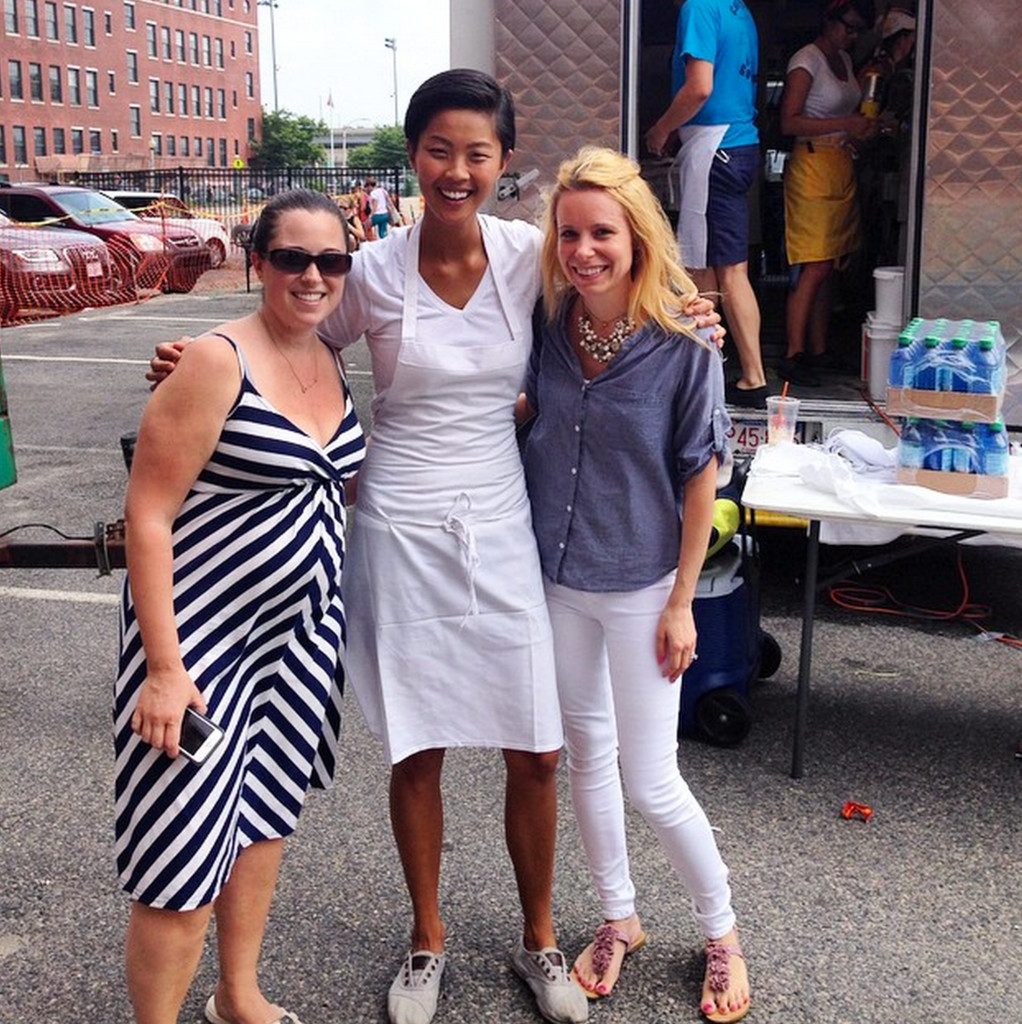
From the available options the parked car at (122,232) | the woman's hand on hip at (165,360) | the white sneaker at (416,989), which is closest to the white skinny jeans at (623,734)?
the white sneaker at (416,989)

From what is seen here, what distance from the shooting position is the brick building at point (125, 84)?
64938mm

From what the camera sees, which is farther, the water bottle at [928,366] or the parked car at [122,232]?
the parked car at [122,232]

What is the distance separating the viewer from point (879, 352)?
18.4 ft

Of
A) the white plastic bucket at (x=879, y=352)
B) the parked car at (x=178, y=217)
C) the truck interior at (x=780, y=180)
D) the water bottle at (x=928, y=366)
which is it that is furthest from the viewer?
the parked car at (x=178, y=217)

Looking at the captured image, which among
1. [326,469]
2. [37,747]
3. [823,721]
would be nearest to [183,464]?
[326,469]

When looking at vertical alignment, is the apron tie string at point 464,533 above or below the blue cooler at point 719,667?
above

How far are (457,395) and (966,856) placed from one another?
196 cm

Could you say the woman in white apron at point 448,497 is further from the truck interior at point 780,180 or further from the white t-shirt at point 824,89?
the white t-shirt at point 824,89

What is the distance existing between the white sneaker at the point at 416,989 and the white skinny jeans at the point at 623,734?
1.38 feet

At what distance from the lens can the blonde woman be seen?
8.07 ft

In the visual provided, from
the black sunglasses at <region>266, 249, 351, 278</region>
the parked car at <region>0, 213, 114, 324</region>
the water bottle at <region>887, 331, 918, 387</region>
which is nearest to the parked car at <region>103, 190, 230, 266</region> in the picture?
the parked car at <region>0, 213, 114, 324</region>

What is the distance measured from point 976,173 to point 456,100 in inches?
137

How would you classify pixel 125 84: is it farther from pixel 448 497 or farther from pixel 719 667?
pixel 448 497

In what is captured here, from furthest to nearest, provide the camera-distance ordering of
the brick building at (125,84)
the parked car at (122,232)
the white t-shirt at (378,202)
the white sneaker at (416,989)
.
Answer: the brick building at (125,84) < the white t-shirt at (378,202) < the parked car at (122,232) < the white sneaker at (416,989)
